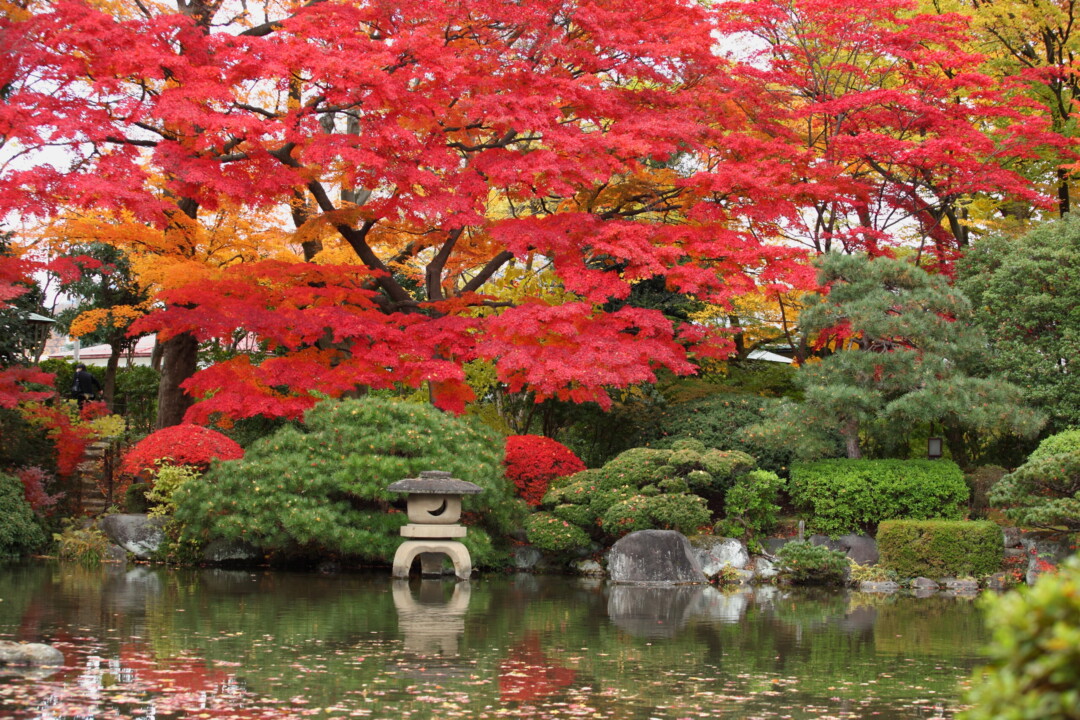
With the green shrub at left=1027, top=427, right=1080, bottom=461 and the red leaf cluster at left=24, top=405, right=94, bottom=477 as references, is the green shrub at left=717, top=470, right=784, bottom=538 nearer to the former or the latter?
the green shrub at left=1027, top=427, right=1080, bottom=461

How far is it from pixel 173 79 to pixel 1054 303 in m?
10.9

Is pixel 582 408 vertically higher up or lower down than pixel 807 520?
higher up

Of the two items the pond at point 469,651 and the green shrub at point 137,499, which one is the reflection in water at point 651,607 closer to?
the pond at point 469,651

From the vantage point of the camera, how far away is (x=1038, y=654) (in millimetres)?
2180

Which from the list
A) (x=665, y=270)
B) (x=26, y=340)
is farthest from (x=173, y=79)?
(x=665, y=270)

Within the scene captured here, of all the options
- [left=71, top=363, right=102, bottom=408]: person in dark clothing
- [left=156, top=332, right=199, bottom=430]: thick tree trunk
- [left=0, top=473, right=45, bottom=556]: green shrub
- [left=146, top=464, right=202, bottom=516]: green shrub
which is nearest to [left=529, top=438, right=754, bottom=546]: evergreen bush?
[left=146, top=464, right=202, bottom=516]: green shrub

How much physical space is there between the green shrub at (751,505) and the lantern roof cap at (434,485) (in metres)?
3.12

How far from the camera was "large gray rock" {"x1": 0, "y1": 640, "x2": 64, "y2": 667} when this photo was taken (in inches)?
237

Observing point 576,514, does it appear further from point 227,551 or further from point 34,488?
point 34,488

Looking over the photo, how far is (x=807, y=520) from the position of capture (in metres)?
13.2

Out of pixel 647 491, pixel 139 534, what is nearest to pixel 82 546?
pixel 139 534

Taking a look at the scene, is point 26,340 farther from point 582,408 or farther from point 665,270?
point 665,270

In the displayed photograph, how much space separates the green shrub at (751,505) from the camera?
509 inches

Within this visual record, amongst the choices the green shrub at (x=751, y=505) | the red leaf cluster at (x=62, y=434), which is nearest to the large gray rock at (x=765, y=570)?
the green shrub at (x=751, y=505)
